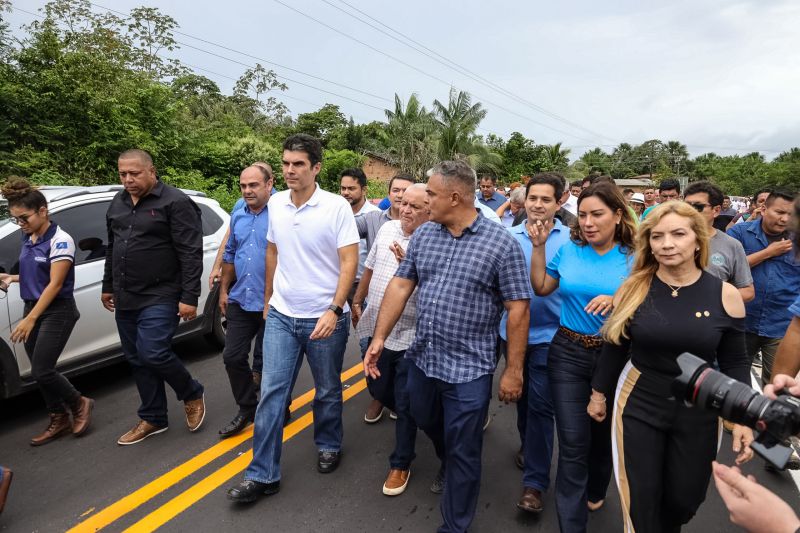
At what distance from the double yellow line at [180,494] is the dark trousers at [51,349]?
116 centimetres

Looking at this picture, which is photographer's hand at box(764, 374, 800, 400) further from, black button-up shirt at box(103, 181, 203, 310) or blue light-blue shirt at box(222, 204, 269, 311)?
black button-up shirt at box(103, 181, 203, 310)

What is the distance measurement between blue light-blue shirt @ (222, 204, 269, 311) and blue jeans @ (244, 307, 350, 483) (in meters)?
0.69

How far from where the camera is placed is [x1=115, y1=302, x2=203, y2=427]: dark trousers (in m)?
3.56

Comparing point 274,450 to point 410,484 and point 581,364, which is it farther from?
point 581,364

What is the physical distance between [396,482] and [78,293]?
3.10m

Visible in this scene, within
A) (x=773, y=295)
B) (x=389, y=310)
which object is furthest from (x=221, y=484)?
(x=773, y=295)

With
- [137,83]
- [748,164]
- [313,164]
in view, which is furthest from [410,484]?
[748,164]

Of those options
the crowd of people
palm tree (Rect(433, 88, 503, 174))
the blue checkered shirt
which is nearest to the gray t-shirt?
the crowd of people

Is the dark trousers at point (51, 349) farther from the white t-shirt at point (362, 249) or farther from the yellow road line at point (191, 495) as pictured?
the white t-shirt at point (362, 249)

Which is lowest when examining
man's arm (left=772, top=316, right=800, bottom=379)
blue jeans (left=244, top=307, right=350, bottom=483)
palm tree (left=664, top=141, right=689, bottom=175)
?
blue jeans (left=244, top=307, right=350, bottom=483)

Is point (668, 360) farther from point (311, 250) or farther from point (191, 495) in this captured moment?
point (191, 495)

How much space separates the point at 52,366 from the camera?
144 inches

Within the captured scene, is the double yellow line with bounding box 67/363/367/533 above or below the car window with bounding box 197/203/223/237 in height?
below

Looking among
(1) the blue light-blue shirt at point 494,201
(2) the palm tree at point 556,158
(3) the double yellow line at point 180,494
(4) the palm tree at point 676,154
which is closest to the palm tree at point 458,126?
(2) the palm tree at point 556,158
